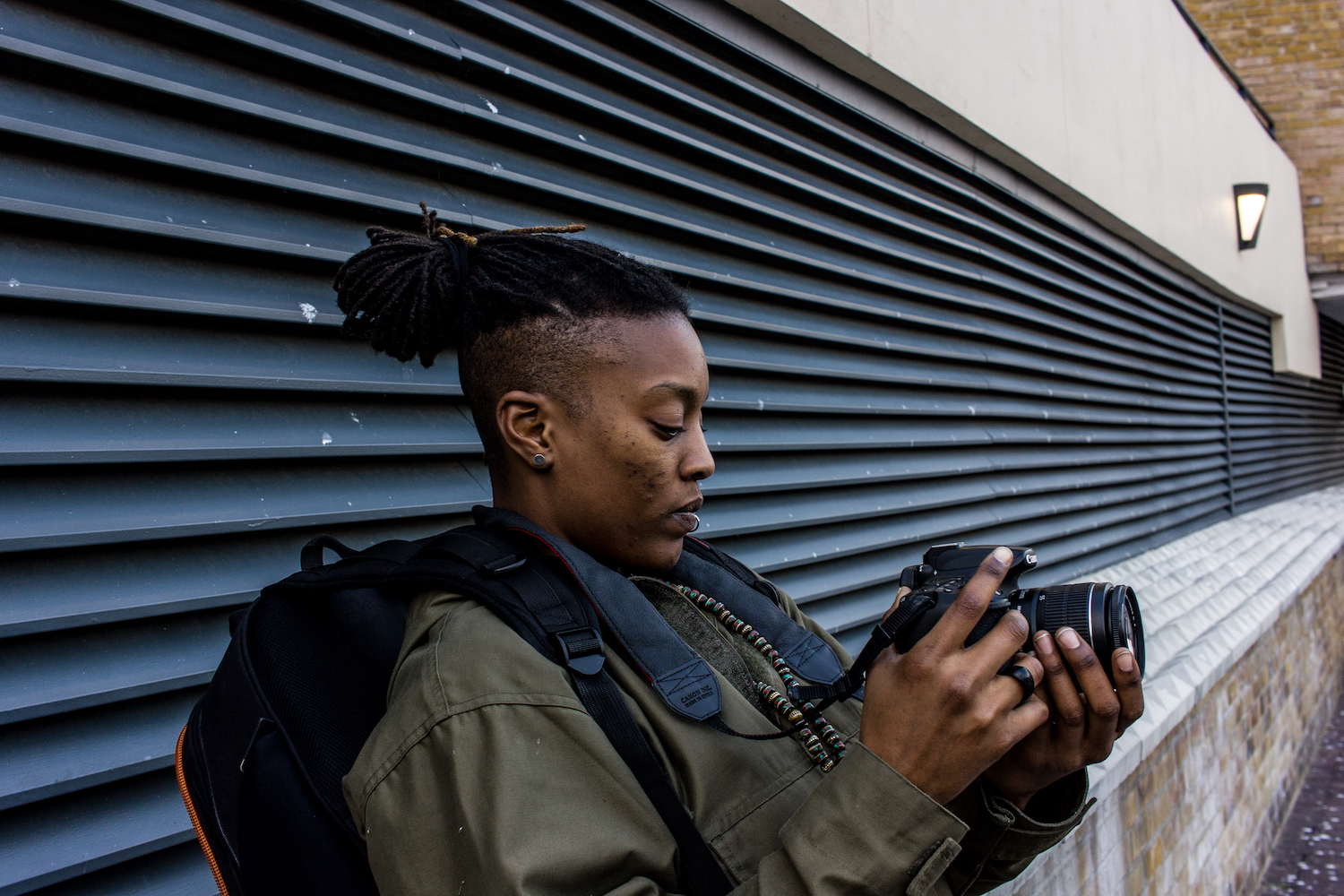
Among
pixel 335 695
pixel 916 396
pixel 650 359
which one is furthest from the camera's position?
pixel 916 396

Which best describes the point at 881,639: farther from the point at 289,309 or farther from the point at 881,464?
the point at 881,464

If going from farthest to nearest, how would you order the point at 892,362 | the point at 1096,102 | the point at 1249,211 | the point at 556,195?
the point at 1249,211 → the point at 1096,102 → the point at 892,362 → the point at 556,195

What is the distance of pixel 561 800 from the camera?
0.87 metres

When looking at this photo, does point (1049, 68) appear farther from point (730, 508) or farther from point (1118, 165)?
point (730, 508)

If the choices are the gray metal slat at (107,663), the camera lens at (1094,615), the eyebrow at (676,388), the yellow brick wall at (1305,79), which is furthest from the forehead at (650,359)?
the yellow brick wall at (1305,79)

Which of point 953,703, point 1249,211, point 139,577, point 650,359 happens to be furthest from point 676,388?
point 1249,211

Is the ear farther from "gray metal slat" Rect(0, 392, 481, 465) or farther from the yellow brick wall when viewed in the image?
the yellow brick wall

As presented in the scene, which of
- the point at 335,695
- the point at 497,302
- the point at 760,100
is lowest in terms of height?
the point at 335,695

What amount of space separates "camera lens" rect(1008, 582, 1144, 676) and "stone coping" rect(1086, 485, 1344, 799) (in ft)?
4.86

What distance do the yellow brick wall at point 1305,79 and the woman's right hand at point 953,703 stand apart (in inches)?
498

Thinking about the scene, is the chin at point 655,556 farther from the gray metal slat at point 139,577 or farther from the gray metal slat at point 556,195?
the gray metal slat at point 556,195

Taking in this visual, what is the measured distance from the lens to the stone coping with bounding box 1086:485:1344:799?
9.57 feet

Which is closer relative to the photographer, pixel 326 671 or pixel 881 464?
pixel 326 671

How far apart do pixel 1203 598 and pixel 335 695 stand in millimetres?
4782
